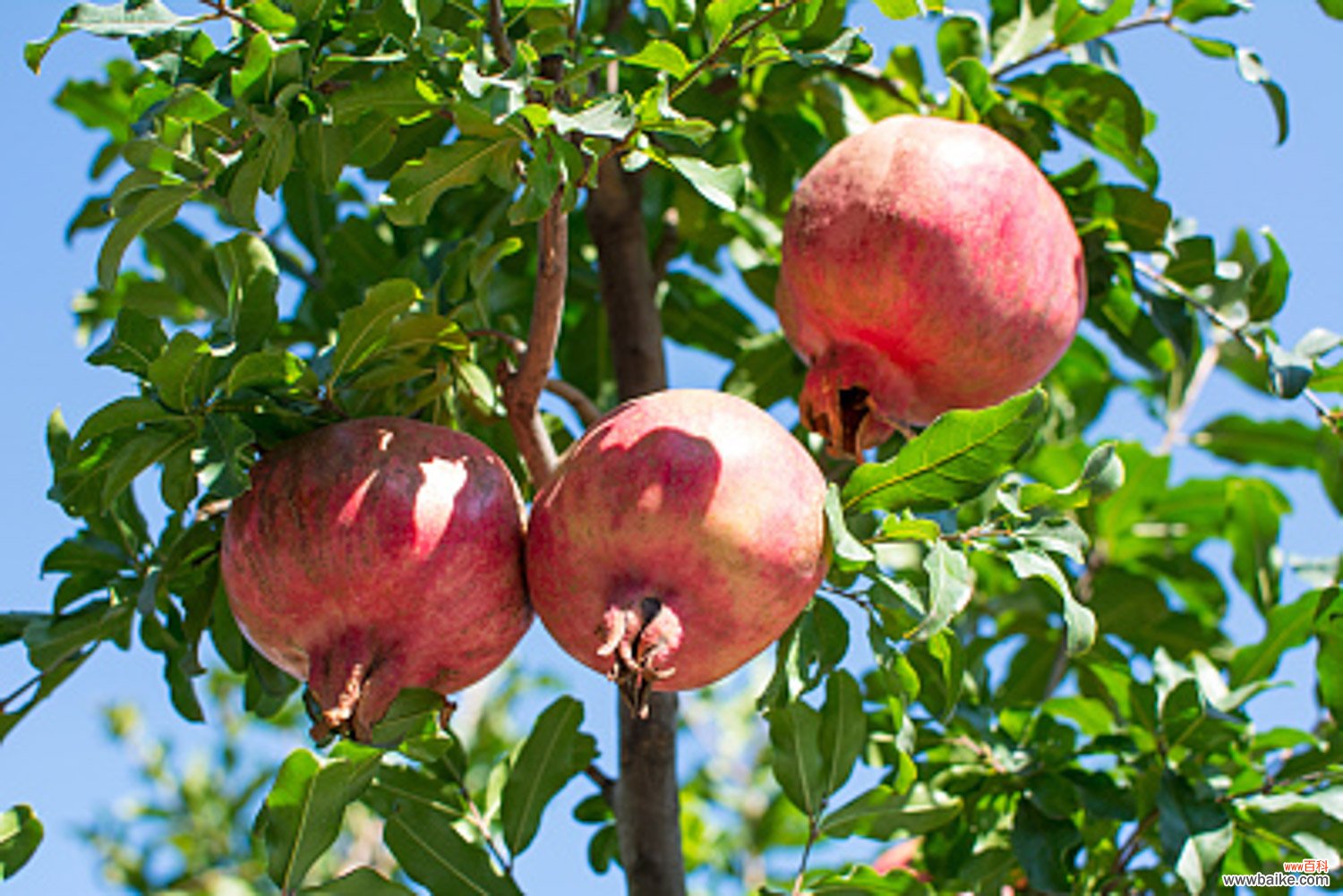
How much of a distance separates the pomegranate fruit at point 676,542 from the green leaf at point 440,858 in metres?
0.56

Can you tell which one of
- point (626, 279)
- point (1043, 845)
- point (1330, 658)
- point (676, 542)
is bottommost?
point (1043, 845)

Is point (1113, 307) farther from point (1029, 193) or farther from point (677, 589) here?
point (677, 589)

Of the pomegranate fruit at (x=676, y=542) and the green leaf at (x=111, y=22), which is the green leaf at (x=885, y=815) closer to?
the pomegranate fruit at (x=676, y=542)

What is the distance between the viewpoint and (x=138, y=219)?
5.62 feet

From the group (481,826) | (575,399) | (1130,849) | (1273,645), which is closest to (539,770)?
(481,826)

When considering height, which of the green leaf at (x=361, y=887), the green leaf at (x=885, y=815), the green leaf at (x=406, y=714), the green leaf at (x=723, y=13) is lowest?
the green leaf at (x=885, y=815)

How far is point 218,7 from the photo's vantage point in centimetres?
173

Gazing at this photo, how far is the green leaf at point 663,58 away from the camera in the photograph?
1595 mm

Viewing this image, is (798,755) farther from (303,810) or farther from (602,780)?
(303,810)

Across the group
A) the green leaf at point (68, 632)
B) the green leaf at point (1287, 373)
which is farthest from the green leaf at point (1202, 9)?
→ the green leaf at point (68, 632)

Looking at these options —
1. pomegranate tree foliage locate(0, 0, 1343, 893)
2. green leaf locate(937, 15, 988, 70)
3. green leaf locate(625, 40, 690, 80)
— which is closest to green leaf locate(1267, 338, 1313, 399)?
pomegranate tree foliage locate(0, 0, 1343, 893)

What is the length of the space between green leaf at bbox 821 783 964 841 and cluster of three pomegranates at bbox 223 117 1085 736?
569 mm

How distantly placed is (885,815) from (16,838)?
1.22 meters

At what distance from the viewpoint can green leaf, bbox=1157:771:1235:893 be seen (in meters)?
2.07
